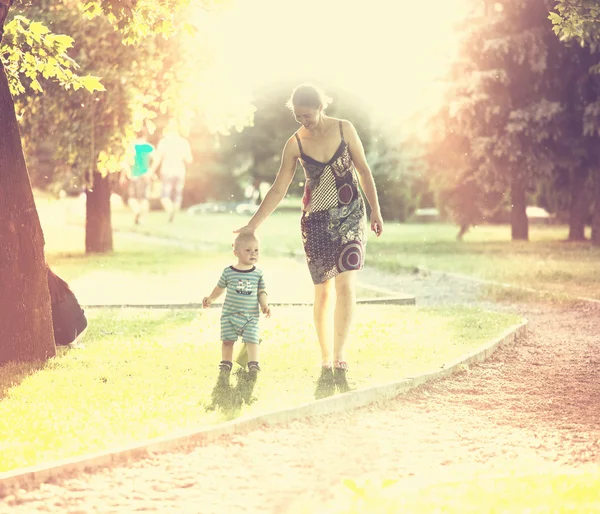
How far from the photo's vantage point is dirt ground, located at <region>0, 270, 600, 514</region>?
5.13 metres

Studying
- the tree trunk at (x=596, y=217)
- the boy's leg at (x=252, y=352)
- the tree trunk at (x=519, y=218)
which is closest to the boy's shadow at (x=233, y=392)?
the boy's leg at (x=252, y=352)

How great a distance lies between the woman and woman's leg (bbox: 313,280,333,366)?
89 millimetres

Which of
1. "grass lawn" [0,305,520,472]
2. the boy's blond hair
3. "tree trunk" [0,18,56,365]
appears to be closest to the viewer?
"grass lawn" [0,305,520,472]

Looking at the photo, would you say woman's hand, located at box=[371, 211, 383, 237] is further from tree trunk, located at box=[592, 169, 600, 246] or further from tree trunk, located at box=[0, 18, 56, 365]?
tree trunk, located at box=[592, 169, 600, 246]

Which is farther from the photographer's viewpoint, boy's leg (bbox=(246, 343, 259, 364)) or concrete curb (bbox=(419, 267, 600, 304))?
concrete curb (bbox=(419, 267, 600, 304))

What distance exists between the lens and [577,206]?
95.6ft

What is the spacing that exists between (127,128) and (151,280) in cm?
324

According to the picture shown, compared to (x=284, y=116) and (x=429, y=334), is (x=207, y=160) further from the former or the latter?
(x=429, y=334)

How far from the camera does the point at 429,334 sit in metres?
10.5

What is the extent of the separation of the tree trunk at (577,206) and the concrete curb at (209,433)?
20.1 meters

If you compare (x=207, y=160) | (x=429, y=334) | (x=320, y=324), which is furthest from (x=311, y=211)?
(x=207, y=160)

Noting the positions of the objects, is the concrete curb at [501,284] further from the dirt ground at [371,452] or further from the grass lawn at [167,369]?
the dirt ground at [371,452]

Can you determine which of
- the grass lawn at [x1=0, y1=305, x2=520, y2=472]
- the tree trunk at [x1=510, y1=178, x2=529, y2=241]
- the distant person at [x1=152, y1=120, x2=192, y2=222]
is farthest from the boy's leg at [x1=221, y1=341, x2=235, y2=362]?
the tree trunk at [x1=510, y1=178, x2=529, y2=241]

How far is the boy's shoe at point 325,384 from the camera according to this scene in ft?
24.1
